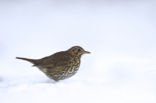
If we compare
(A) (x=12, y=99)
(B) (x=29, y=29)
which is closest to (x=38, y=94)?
(A) (x=12, y=99)

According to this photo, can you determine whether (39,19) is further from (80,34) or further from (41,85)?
(41,85)

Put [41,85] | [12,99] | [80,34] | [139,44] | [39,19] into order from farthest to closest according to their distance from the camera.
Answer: [39,19]
[80,34]
[139,44]
[41,85]
[12,99]

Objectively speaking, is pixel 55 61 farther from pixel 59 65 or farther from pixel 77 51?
pixel 77 51

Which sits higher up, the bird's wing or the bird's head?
the bird's head

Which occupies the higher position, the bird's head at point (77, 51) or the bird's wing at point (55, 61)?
the bird's head at point (77, 51)

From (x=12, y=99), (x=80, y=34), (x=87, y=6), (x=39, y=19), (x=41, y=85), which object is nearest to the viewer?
(x=12, y=99)

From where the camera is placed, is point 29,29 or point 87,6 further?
point 87,6

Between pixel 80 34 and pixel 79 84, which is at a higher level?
pixel 80 34
